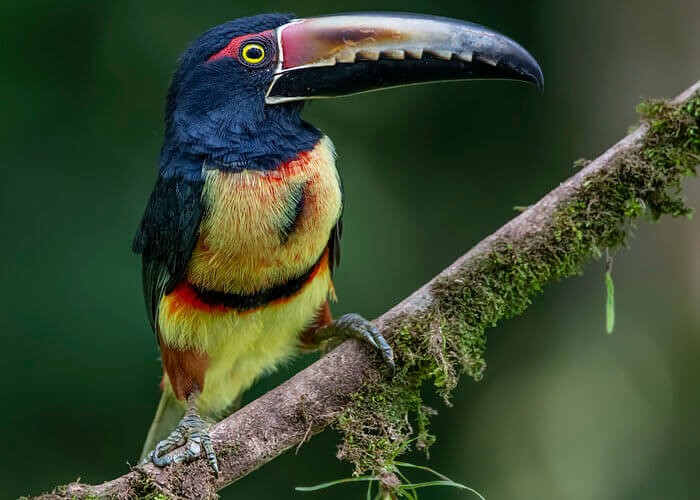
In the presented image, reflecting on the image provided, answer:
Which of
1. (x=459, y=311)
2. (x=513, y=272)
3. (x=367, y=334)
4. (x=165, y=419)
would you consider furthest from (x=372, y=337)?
(x=165, y=419)

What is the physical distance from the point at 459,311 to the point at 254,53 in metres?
1.11

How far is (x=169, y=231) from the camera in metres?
3.14

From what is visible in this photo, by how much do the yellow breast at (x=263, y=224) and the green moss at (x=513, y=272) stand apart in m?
0.47

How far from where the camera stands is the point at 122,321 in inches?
169

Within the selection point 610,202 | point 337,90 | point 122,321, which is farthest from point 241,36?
point 122,321

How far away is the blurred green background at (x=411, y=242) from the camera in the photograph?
446cm

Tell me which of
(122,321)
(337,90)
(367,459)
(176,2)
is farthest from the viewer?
(176,2)

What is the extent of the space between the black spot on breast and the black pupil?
0.49 metres

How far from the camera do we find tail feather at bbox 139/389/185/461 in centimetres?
372

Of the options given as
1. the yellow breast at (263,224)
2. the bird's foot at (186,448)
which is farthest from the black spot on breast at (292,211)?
the bird's foot at (186,448)

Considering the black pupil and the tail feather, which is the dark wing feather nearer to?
the black pupil

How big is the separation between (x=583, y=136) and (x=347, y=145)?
50.7 inches

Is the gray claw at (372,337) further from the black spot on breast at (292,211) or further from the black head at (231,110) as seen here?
the black head at (231,110)

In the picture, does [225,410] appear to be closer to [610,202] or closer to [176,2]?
[610,202]
